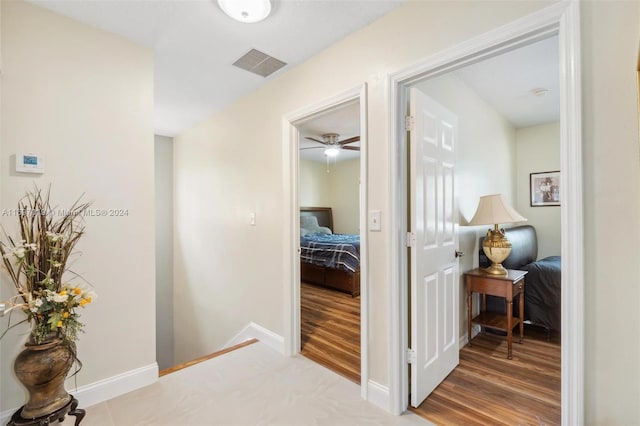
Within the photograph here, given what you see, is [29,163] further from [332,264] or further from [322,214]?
[322,214]

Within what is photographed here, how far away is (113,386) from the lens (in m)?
1.92

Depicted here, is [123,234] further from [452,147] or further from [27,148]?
[452,147]

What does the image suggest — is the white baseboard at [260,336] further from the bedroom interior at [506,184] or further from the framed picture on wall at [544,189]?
the framed picture on wall at [544,189]

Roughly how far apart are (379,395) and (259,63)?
A: 2.55 m

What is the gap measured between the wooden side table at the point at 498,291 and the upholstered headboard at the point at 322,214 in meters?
4.50

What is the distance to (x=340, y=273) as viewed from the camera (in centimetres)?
451

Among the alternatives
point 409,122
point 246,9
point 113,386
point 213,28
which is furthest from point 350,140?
point 113,386

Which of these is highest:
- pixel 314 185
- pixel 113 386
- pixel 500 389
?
pixel 314 185

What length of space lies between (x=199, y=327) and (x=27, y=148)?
9.26ft

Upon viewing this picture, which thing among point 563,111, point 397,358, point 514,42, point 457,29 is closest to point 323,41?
point 457,29

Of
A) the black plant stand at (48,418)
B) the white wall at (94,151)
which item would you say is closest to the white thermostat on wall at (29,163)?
the white wall at (94,151)

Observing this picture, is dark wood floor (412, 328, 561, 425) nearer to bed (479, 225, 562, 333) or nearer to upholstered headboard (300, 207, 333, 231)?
bed (479, 225, 562, 333)

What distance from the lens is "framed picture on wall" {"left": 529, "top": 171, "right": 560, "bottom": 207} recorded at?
4195mm

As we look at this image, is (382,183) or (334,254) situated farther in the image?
(334,254)
